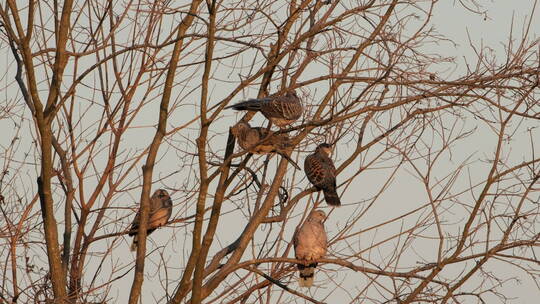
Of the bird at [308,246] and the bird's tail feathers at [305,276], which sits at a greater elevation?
the bird at [308,246]

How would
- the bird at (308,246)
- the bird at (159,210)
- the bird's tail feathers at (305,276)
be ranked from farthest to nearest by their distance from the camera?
1. the bird at (159,210)
2. the bird's tail feathers at (305,276)
3. the bird at (308,246)

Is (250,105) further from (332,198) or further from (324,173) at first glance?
(332,198)

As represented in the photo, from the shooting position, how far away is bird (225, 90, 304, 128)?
288 inches

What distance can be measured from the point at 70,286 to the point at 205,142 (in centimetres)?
212

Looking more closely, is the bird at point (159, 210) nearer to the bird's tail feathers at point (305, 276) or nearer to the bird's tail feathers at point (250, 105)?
the bird's tail feathers at point (305, 276)

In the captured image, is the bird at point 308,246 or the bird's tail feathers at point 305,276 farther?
the bird's tail feathers at point 305,276

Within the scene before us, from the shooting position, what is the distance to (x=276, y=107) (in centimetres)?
739

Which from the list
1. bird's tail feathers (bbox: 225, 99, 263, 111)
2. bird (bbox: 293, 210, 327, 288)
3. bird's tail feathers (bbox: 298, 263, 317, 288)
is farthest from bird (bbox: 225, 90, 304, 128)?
bird's tail feathers (bbox: 298, 263, 317, 288)

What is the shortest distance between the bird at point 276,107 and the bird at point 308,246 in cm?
119

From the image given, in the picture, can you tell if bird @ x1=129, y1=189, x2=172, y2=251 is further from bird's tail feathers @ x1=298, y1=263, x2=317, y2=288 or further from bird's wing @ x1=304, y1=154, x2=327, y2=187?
bird's tail feathers @ x1=298, y1=263, x2=317, y2=288

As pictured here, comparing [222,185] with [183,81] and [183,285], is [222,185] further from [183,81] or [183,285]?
[183,81]

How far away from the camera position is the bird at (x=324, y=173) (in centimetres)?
824

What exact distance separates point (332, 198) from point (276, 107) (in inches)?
54.0

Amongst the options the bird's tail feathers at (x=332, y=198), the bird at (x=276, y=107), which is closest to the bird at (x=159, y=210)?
the bird's tail feathers at (x=332, y=198)
